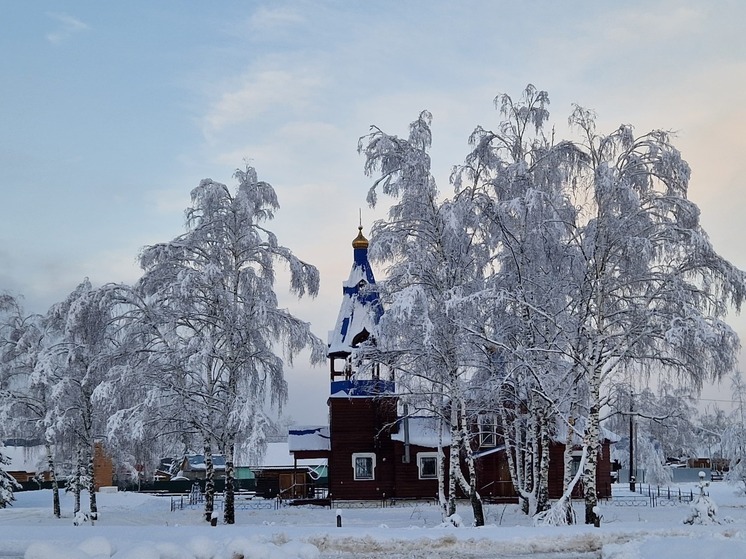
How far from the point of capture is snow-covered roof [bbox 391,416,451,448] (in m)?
34.8

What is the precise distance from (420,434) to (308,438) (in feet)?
18.9

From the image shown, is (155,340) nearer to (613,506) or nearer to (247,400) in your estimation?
(247,400)

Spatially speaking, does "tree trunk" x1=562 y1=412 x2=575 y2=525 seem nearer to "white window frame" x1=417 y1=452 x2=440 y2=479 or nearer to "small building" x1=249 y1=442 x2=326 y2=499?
"small building" x1=249 y1=442 x2=326 y2=499

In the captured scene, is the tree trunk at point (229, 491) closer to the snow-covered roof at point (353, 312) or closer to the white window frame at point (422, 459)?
the snow-covered roof at point (353, 312)

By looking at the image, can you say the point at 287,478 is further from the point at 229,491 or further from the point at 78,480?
the point at 229,491

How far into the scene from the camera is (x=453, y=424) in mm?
23062

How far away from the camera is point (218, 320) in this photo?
24984mm

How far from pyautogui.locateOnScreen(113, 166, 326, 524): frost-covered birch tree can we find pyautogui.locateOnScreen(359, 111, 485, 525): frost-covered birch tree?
3.32 meters

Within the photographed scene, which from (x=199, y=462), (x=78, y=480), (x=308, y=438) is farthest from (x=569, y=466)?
(x=199, y=462)

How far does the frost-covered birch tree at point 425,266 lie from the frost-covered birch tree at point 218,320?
131 inches

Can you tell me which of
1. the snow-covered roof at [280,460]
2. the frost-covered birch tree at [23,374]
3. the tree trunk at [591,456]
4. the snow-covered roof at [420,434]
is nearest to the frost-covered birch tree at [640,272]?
the tree trunk at [591,456]

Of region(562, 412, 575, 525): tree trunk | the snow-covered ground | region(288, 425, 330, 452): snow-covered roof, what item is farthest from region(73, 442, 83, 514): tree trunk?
region(562, 412, 575, 525): tree trunk

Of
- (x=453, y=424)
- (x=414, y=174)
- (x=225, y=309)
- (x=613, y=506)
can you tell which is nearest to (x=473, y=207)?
(x=414, y=174)

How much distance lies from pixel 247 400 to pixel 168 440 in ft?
14.2
